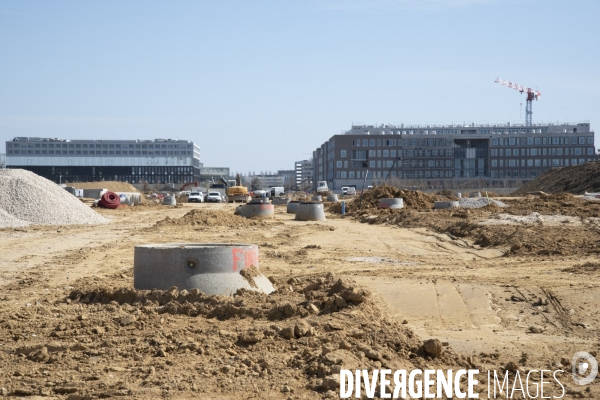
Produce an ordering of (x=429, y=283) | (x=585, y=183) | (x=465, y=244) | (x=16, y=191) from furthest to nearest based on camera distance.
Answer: (x=585, y=183) < (x=16, y=191) < (x=465, y=244) < (x=429, y=283)

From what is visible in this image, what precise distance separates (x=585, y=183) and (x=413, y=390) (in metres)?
58.2

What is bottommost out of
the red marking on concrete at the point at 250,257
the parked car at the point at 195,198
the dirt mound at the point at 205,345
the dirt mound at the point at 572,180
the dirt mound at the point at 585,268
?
the parked car at the point at 195,198

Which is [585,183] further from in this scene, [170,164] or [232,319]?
[170,164]

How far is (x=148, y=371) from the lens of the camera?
6.28 m

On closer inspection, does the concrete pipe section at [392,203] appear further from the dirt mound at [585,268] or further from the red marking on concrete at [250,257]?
the red marking on concrete at [250,257]

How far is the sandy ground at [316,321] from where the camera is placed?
6.05 m

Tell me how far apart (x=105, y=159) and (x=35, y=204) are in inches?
5753

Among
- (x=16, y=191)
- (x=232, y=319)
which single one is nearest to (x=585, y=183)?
(x=16, y=191)

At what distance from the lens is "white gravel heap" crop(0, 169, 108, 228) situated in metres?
27.9

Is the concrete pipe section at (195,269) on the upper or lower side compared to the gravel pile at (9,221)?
upper

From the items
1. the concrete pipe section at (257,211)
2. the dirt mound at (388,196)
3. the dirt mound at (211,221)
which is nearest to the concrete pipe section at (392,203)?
the dirt mound at (388,196)

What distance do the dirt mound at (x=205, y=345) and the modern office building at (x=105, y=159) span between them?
161152 millimetres

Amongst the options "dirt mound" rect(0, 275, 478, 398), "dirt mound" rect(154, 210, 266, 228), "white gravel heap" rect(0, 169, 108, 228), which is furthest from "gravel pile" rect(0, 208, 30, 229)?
"dirt mound" rect(0, 275, 478, 398)

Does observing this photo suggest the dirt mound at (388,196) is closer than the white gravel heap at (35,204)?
No
